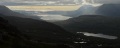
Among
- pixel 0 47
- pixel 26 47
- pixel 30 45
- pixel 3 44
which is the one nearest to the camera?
pixel 0 47

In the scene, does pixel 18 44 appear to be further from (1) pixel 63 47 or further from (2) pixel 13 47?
(1) pixel 63 47

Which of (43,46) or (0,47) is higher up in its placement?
(0,47)

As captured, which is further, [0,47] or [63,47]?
[63,47]

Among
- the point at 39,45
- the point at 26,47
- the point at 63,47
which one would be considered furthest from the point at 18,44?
the point at 63,47

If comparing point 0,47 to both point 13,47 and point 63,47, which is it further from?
point 63,47

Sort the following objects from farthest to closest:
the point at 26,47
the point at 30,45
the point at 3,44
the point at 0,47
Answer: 1. the point at 30,45
2. the point at 26,47
3. the point at 3,44
4. the point at 0,47

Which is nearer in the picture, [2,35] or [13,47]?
[13,47]

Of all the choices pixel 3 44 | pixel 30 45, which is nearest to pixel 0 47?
pixel 3 44

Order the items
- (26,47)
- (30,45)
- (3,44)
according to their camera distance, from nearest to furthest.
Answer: (3,44), (26,47), (30,45)

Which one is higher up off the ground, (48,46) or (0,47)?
Answer: (0,47)
